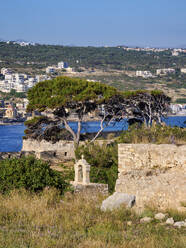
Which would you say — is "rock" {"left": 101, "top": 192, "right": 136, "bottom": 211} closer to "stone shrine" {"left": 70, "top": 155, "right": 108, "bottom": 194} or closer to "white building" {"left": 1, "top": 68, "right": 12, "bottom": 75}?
"stone shrine" {"left": 70, "top": 155, "right": 108, "bottom": 194}

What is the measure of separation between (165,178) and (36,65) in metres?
138

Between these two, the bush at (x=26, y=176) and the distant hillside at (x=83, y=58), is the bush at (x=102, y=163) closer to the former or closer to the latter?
the bush at (x=26, y=176)

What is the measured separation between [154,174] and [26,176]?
256cm

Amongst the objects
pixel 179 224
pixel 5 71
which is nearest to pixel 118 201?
pixel 179 224

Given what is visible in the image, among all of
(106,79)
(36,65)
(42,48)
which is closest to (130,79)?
(106,79)

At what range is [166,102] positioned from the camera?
34.7 m

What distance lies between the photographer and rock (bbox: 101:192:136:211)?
296 inches

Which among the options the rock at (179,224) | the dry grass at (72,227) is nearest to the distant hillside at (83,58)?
the dry grass at (72,227)

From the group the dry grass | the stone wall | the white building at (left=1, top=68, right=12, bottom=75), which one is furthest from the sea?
the white building at (left=1, top=68, right=12, bottom=75)

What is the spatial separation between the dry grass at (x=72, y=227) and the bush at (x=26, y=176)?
899 millimetres

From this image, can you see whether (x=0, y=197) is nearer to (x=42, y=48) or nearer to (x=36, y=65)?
(x=36, y=65)

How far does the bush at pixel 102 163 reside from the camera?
1552 centimetres

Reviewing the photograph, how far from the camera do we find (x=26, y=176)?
9336 mm

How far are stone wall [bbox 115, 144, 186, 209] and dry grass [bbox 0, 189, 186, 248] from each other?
2.11ft
